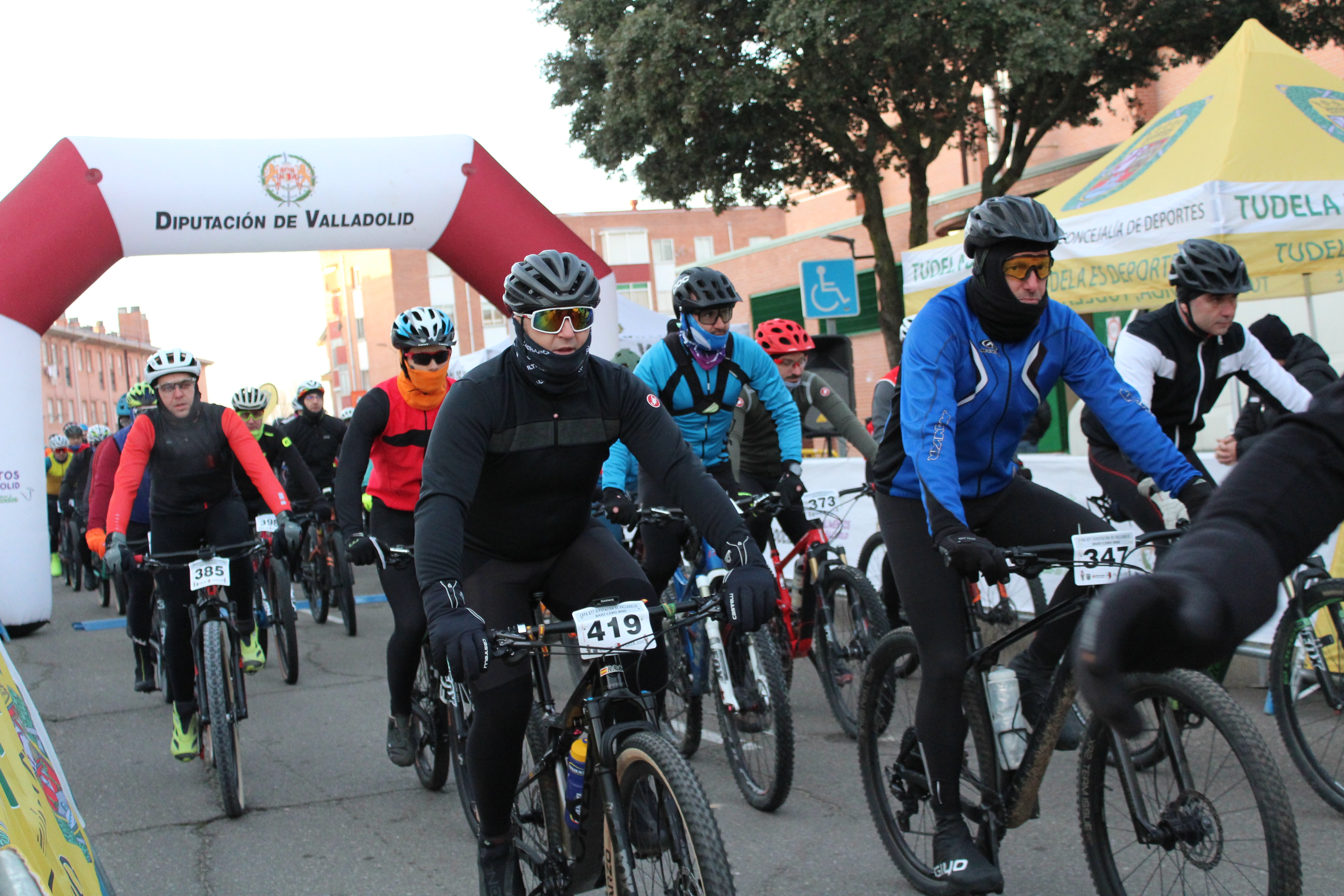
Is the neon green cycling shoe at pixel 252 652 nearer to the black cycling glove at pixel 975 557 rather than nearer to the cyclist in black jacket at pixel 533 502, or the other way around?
the cyclist in black jacket at pixel 533 502

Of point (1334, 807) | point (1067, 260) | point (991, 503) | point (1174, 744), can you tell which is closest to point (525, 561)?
point (991, 503)

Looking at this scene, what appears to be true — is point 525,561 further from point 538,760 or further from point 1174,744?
point 1174,744

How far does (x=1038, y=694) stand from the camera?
3.48 m

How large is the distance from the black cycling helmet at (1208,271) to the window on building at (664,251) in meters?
70.2

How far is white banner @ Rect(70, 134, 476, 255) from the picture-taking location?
10766 millimetres

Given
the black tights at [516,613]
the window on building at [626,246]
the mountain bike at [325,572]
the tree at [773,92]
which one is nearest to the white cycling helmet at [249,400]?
the mountain bike at [325,572]

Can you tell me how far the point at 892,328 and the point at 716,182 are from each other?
13.1 ft

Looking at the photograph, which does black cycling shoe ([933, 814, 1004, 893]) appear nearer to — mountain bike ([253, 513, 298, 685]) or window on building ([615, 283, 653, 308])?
mountain bike ([253, 513, 298, 685])

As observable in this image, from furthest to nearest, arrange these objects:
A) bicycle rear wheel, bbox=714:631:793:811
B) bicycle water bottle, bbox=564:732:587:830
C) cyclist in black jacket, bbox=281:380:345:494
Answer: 1. cyclist in black jacket, bbox=281:380:345:494
2. bicycle rear wheel, bbox=714:631:793:811
3. bicycle water bottle, bbox=564:732:587:830

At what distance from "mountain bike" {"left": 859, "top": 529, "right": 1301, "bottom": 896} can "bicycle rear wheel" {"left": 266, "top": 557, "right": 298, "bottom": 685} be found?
18.5 ft

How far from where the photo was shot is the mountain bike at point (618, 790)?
270 cm

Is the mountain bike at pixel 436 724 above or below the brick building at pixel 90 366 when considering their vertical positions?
below

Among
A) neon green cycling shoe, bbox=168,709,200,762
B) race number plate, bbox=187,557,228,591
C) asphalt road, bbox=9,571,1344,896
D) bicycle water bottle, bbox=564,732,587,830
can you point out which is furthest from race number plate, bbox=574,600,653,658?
neon green cycling shoe, bbox=168,709,200,762

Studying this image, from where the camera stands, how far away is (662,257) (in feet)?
245
